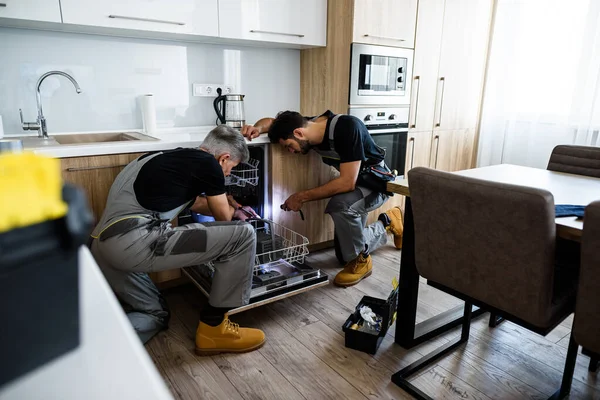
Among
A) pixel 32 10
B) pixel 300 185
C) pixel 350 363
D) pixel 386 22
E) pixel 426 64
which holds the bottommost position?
pixel 350 363

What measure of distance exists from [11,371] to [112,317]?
0.34 ft

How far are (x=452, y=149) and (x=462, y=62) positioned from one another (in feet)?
2.48

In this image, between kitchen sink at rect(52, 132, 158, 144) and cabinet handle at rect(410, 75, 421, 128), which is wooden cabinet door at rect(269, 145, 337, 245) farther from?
cabinet handle at rect(410, 75, 421, 128)

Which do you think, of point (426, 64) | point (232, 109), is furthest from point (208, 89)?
point (426, 64)

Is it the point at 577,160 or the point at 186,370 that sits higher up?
the point at 577,160

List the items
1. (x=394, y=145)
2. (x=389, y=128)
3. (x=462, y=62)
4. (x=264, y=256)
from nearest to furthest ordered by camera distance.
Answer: (x=264, y=256) < (x=389, y=128) < (x=394, y=145) < (x=462, y=62)

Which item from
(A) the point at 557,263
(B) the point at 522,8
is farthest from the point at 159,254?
(B) the point at 522,8

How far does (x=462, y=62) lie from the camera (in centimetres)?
363

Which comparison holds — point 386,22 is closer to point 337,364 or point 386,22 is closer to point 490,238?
point 490,238

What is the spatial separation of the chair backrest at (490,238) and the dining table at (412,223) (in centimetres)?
26

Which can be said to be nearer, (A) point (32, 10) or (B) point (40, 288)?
(B) point (40, 288)

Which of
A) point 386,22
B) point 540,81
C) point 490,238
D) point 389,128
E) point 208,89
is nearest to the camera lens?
point 490,238

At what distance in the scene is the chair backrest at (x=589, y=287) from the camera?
1.04 m

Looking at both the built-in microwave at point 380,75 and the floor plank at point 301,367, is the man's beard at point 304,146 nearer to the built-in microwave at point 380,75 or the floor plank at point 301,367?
the built-in microwave at point 380,75
